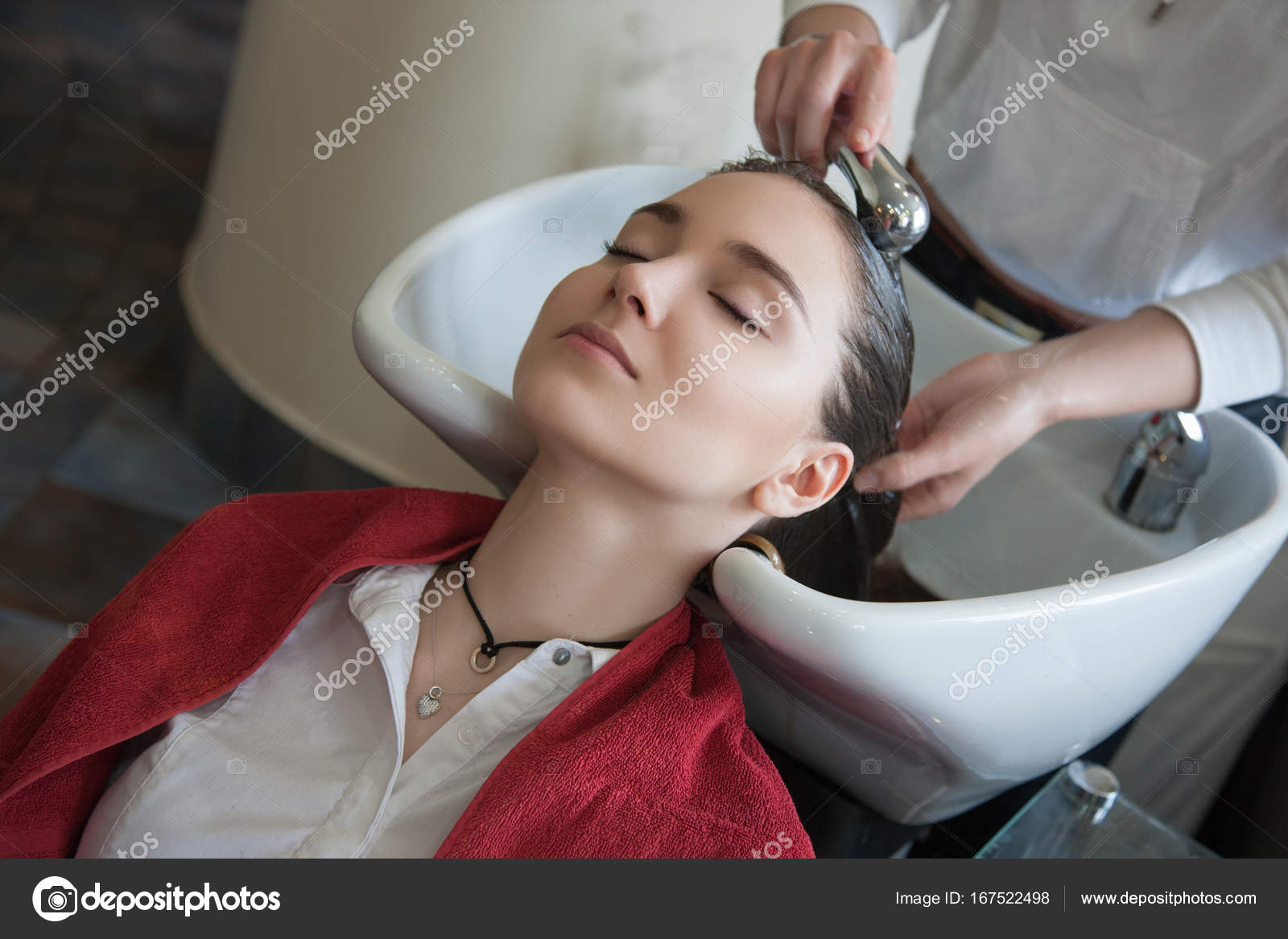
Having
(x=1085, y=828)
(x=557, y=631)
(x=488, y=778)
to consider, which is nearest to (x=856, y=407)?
(x=557, y=631)

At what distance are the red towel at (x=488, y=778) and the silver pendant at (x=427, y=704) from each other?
91 mm

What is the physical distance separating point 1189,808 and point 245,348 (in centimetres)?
147

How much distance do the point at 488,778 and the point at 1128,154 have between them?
82 cm

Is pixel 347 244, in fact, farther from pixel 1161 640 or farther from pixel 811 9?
pixel 1161 640

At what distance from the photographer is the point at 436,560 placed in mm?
942

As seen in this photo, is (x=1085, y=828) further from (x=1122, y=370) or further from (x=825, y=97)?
(x=825, y=97)

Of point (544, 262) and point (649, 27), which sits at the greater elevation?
point (649, 27)

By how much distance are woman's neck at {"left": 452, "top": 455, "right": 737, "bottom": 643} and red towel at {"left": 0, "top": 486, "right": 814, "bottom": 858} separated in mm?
35

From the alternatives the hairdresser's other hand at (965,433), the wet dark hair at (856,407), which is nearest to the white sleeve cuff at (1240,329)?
the hairdresser's other hand at (965,433)

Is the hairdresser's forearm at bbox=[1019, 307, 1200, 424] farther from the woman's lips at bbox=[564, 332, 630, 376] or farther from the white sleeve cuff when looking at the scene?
the woman's lips at bbox=[564, 332, 630, 376]

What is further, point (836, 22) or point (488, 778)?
point (836, 22)

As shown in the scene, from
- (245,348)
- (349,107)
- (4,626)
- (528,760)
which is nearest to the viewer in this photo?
(528,760)

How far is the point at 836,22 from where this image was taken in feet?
3.58

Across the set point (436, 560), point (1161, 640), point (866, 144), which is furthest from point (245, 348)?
point (1161, 640)
